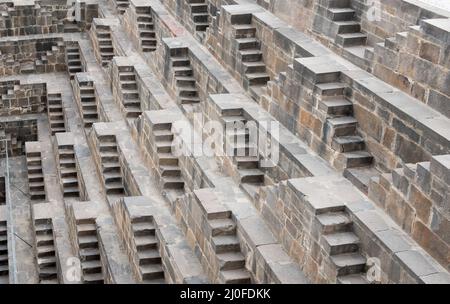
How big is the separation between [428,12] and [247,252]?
4.73m

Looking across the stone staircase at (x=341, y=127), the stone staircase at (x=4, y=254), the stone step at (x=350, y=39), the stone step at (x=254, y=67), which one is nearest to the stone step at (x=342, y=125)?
the stone staircase at (x=341, y=127)

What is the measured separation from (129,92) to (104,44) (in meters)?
4.23

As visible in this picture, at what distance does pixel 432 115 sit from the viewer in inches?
394

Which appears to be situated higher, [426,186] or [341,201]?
[426,186]

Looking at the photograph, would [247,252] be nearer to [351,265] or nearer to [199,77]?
[351,265]

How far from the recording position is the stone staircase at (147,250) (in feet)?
39.2

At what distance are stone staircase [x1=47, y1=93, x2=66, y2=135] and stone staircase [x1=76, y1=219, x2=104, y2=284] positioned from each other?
6.66 m

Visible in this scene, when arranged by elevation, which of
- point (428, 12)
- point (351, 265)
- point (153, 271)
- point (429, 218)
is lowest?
point (153, 271)

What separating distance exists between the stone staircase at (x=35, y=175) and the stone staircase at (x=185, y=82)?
191 inches

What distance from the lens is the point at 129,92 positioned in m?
17.2

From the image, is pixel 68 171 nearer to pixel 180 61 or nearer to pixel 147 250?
pixel 180 61

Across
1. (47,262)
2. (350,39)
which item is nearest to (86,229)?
(47,262)
